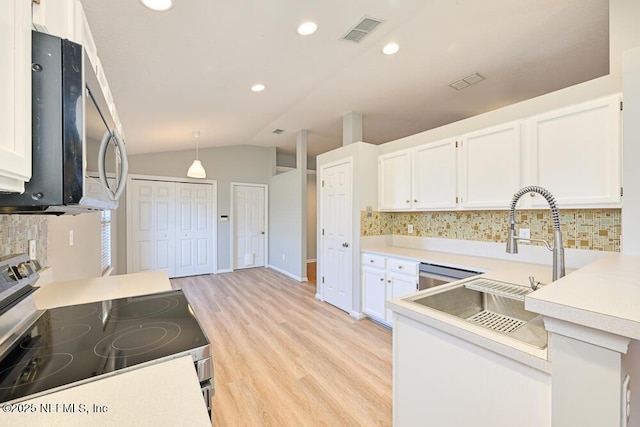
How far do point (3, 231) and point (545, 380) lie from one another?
213 centimetres

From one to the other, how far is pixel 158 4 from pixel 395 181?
2.62 m

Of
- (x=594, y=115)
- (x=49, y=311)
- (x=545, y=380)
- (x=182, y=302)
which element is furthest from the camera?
(x=594, y=115)

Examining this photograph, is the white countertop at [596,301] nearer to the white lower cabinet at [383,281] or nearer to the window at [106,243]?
the white lower cabinet at [383,281]

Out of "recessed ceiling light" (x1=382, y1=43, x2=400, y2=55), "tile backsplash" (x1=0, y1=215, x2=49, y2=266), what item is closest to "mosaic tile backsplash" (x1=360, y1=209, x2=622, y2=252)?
"recessed ceiling light" (x1=382, y1=43, x2=400, y2=55)

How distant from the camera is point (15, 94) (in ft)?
1.61

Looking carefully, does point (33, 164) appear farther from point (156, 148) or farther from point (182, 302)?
point (156, 148)

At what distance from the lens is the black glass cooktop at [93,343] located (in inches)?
28.1

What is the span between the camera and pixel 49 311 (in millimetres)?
1163

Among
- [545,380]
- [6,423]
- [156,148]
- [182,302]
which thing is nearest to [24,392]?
[6,423]

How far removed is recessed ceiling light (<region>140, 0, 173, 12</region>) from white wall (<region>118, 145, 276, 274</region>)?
4.09m

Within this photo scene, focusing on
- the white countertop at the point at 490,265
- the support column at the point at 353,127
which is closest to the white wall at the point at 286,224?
the support column at the point at 353,127

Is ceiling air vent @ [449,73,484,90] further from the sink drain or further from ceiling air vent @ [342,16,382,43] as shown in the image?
the sink drain

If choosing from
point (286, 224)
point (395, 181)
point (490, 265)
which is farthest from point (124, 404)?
point (286, 224)

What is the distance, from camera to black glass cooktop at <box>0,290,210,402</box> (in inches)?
28.1
